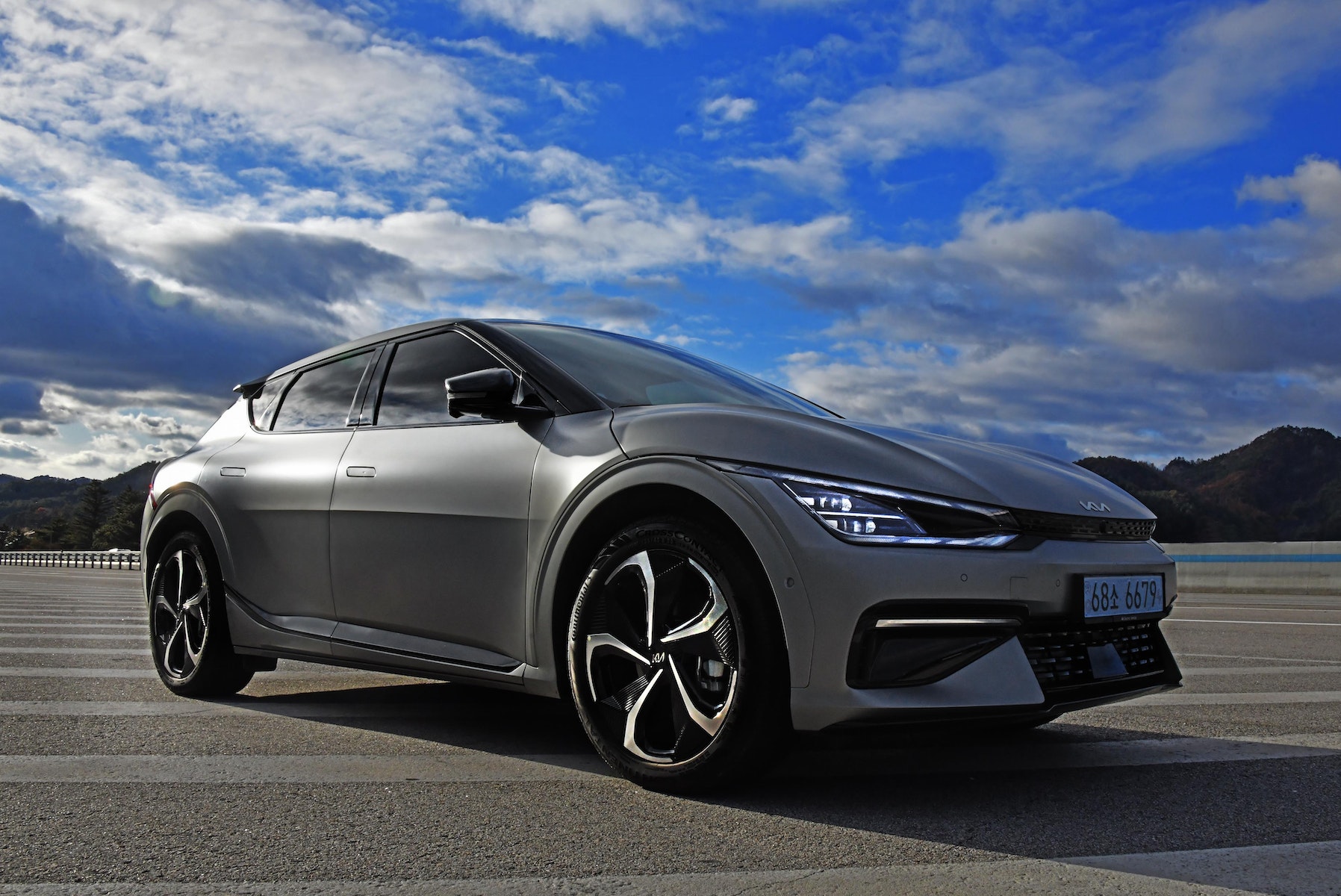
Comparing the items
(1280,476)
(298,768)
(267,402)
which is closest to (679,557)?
(298,768)

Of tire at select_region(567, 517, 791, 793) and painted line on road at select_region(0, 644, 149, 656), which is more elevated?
tire at select_region(567, 517, 791, 793)

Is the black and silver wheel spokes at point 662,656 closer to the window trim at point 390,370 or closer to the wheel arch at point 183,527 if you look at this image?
the window trim at point 390,370

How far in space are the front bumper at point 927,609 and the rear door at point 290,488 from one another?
216 cm

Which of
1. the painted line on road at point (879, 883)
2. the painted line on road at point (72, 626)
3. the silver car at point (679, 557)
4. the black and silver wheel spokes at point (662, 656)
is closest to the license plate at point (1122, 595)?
the silver car at point (679, 557)

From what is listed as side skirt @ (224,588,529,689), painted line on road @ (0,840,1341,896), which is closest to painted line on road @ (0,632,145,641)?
side skirt @ (224,588,529,689)

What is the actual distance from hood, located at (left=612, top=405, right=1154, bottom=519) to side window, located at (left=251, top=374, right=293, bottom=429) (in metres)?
2.31

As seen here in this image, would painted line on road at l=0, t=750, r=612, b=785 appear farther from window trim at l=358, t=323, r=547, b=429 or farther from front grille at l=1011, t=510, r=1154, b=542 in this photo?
front grille at l=1011, t=510, r=1154, b=542

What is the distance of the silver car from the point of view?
9.59ft

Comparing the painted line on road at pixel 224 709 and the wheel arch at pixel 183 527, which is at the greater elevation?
the wheel arch at pixel 183 527

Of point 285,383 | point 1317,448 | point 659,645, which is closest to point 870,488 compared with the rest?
point 659,645

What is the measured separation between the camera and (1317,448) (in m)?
80.2

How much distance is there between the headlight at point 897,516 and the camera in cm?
295

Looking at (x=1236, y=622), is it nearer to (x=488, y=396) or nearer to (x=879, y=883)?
(x=488, y=396)

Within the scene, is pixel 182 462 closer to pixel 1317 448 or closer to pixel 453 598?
pixel 453 598
